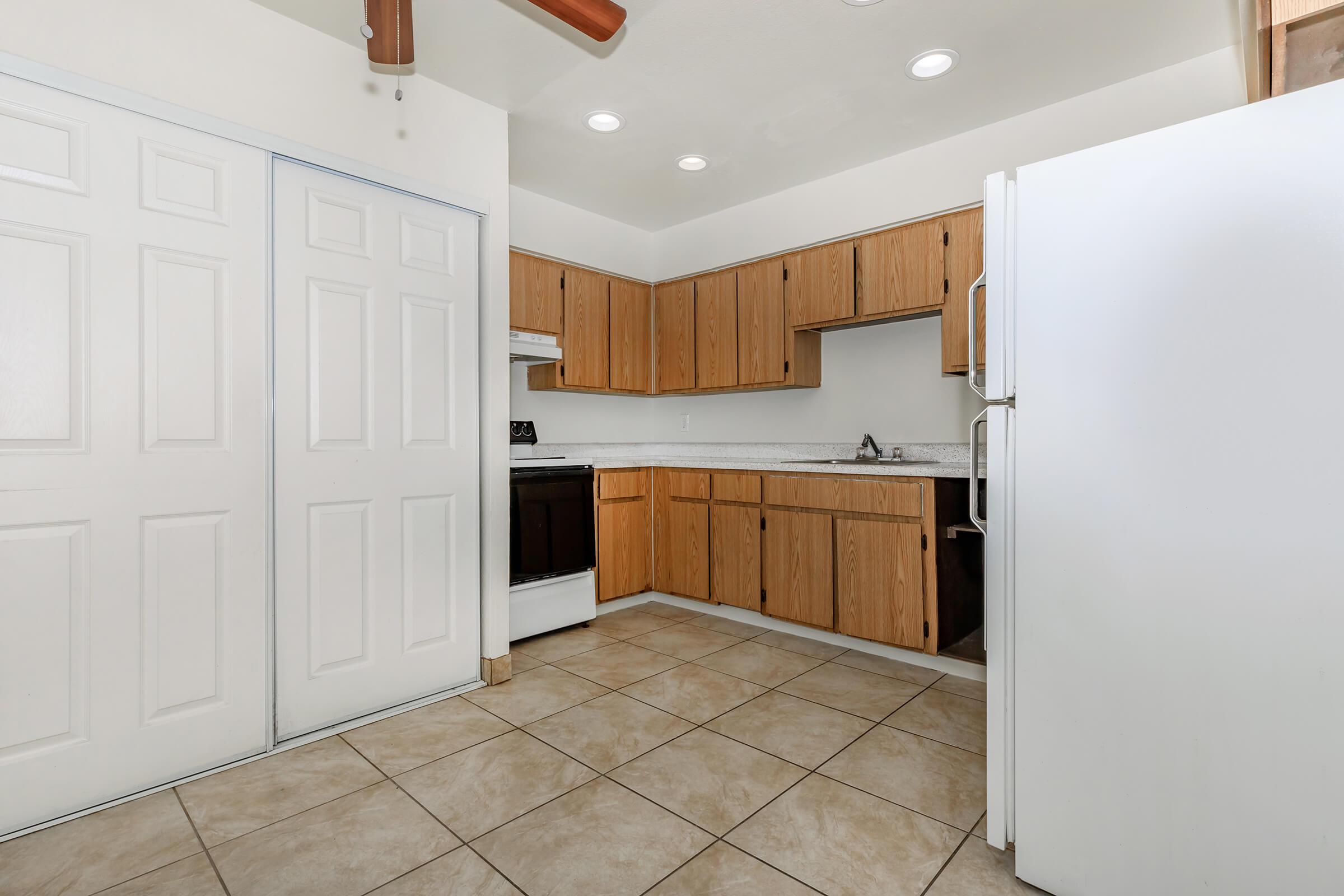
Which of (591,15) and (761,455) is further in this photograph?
(761,455)

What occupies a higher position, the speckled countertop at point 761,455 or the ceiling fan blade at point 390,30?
the ceiling fan blade at point 390,30

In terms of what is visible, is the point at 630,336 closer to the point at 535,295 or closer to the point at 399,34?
the point at 535,295

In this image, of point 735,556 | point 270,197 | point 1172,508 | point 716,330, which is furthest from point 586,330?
point 1172,508

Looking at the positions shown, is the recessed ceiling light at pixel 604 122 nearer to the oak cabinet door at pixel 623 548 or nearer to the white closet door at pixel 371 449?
the white closet door at pixel 371 449

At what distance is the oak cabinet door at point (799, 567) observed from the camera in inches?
128

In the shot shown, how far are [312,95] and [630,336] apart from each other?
7.96 ft

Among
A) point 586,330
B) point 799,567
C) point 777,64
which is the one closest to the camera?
point 777,64

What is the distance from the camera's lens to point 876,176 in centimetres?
352

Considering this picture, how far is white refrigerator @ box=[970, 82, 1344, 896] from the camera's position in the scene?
1.15 m

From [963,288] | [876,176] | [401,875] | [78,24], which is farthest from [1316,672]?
[78,24]

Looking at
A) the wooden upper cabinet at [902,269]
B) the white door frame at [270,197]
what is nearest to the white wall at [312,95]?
the white door frame at [270,197]

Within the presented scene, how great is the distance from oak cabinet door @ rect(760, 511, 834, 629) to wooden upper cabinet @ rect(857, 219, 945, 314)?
1.16 metres

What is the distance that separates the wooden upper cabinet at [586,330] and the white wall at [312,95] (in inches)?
45.2

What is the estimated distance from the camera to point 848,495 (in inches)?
124
